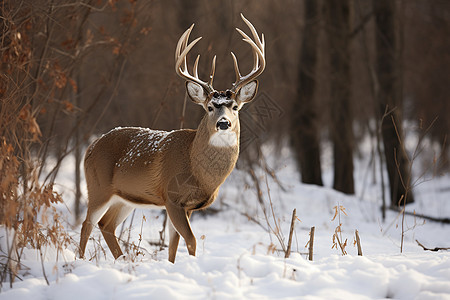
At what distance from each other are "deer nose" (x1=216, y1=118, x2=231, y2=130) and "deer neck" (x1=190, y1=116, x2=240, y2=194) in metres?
0.27

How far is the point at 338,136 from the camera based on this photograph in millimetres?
11953

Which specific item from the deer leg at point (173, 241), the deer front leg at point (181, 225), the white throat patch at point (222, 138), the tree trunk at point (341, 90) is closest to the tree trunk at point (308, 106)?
the tree trunk at point (341, 90)

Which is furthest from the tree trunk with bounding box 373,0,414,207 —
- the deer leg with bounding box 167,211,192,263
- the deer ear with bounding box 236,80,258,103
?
the deer leg with bounding box 167,211,192,263

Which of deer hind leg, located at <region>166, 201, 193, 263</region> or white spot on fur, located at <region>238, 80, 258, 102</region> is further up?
white spot on fur, located at <region>238, 80, 258, 102</region>

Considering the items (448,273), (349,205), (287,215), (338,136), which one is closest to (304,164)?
(338,136)

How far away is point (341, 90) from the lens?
11.9 meters

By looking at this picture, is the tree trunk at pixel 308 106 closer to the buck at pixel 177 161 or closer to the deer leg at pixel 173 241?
the buck at pixel 177 161

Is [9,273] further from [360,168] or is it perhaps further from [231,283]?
[360,168]

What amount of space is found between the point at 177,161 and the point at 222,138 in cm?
51

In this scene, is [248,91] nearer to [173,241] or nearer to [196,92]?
[196,92]

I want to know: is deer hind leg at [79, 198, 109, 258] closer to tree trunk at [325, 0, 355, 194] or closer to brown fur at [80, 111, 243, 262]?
brown fur at [80, 111, 243, 262]

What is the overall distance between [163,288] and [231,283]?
46cm

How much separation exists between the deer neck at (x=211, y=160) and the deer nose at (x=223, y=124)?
27 cm

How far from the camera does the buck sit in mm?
5184
